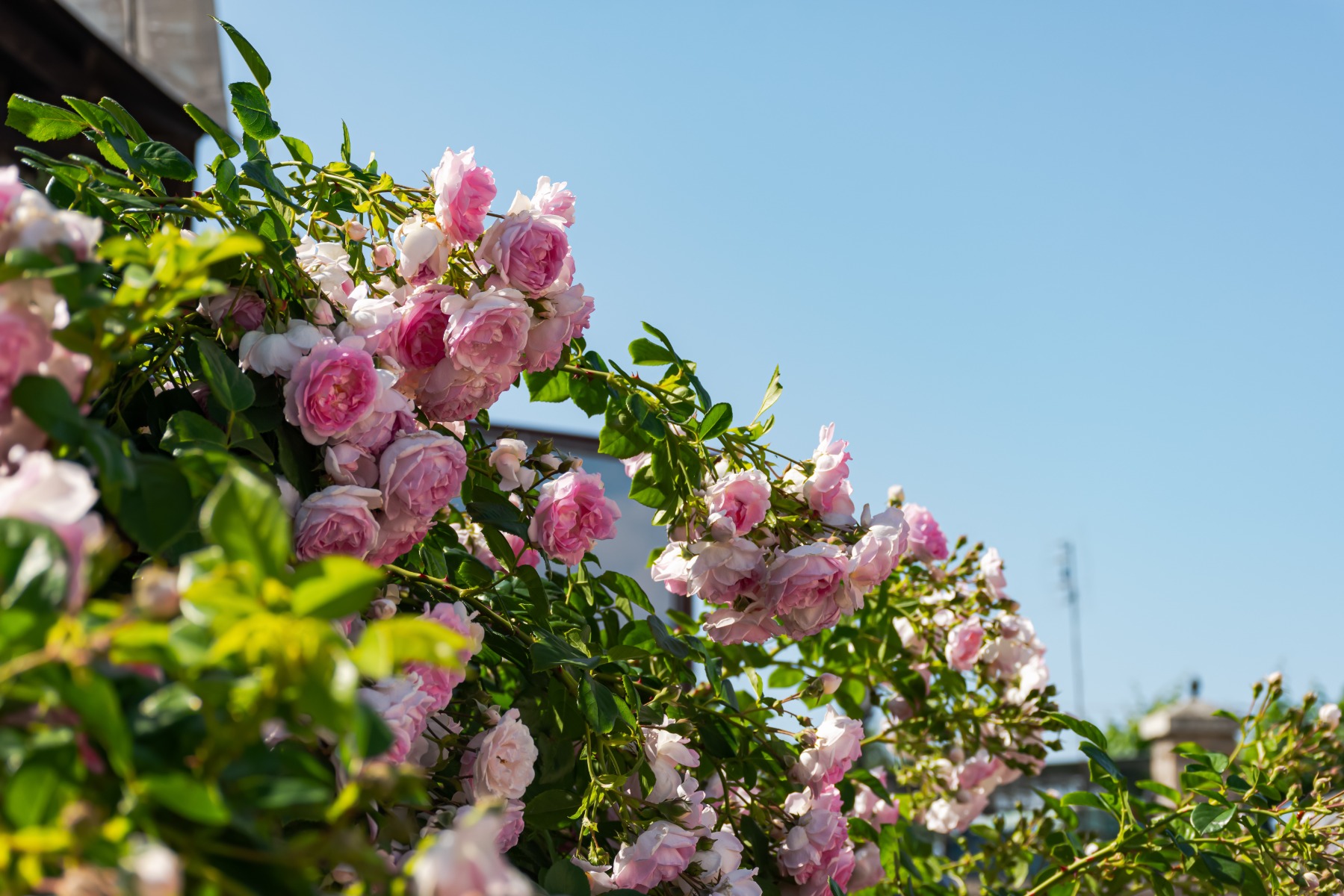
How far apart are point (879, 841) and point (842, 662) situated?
1.23 feet

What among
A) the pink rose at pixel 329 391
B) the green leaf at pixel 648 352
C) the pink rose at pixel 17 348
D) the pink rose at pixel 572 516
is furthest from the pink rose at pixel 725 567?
the pink rose at pixel 17 348

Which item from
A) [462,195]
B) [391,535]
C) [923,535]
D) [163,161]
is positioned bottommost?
[391,535]

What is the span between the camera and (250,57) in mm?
1303

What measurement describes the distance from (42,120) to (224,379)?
536mm

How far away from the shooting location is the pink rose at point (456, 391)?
1223mm

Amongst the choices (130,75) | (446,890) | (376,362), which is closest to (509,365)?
(376,362)

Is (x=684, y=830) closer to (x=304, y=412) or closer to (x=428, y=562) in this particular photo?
(x=428, y=562)

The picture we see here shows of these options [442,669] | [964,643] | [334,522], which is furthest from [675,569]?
[964,643]

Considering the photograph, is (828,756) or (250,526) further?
(828,756)

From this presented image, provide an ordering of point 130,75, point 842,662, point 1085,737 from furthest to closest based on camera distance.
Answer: point 130,75 → point 842,662 → point 1085,737

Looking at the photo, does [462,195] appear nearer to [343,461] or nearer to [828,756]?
[343,461]

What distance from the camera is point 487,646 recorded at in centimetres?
140

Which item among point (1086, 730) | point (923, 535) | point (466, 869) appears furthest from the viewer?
point (923, 535)

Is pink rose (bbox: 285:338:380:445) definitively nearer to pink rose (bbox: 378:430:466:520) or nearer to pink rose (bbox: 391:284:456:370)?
pink rose (bbox: 378:430:466:520)
